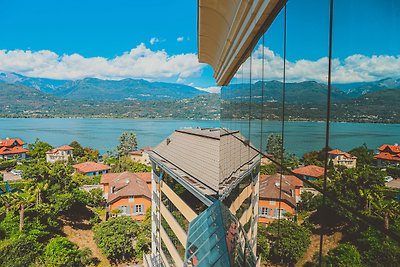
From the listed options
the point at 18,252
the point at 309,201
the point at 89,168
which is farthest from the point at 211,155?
the point at 89,168

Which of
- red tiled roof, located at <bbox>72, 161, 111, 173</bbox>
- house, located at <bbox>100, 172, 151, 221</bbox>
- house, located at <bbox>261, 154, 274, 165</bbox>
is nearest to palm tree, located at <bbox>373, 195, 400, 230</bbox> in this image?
house, located at <bbox>261, 154, 274, 165</bbox>

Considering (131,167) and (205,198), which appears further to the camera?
(131,167)

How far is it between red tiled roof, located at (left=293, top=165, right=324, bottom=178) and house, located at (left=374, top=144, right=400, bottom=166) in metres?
0.28

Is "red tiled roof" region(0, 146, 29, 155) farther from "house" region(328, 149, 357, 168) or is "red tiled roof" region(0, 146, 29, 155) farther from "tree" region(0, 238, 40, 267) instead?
→ "house" region(328, 149, 357, 168)

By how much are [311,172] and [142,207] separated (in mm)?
24236

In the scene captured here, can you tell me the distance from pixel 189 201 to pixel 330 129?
6914 millimetres

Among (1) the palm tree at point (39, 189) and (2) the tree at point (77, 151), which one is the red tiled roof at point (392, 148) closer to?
(1) the palm tree at point (39, 189)

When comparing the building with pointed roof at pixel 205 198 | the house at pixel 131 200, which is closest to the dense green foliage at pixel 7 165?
the house at pixel 131 200

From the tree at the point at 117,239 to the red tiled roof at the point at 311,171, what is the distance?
58.2 ft

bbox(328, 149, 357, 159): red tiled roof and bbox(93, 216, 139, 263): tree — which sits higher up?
bbox(328, 149, 357, 159): red tiled roof

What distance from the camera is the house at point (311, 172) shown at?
1.26 m

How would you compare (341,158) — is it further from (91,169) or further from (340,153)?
(91,169)

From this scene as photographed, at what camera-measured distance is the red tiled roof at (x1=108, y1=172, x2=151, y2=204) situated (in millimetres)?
23772

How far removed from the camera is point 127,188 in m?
24.5
